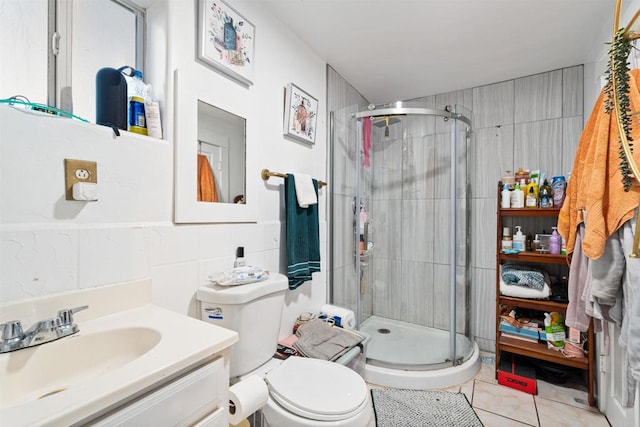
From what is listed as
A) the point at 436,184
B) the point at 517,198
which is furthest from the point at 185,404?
the point at 517,198

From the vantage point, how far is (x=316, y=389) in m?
1.17

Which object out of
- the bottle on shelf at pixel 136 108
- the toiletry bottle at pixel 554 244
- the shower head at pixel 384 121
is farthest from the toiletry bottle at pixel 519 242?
the bottle on shelf at pixel 136 108

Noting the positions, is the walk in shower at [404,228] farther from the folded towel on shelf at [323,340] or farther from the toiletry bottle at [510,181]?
the folded towel on shelf at [323,340]

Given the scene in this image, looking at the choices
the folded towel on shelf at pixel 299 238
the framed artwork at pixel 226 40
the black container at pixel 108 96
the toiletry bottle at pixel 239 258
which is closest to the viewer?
the black container at pixel 108 96

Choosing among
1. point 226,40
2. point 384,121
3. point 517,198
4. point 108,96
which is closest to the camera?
point 108,96

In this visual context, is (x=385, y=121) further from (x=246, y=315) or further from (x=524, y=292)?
(x=246, y=315)

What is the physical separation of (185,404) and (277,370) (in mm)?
594

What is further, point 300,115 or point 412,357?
point 412,357

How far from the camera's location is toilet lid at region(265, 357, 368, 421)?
106 centimetres

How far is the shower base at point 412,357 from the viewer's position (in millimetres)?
1912

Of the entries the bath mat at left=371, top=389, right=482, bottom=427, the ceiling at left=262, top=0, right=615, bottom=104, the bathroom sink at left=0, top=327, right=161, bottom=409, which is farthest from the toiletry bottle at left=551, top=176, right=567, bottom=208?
the bathroom sink at left=0, top=327, right=161, bottom=409

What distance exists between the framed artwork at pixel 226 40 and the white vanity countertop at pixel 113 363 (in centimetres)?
106

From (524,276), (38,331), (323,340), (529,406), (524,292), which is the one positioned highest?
(38,331)

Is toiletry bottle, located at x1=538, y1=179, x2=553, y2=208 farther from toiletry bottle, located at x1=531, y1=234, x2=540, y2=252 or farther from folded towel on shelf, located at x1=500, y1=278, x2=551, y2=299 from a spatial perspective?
folded towel on shelf, located at x1=500, y1=278, x2=551, y2=299
